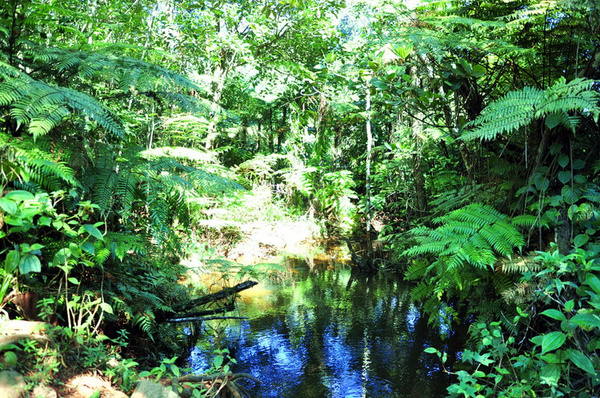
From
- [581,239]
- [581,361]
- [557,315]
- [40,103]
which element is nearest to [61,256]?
[40,103]

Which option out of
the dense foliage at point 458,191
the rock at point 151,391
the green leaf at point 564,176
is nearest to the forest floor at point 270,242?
the dense foliage at point 458,191

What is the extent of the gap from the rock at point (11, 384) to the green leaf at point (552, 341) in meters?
2.46

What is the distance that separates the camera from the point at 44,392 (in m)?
1.86

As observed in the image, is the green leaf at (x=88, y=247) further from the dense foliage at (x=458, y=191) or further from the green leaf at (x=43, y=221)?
the green leaf at (x=43, y=221)

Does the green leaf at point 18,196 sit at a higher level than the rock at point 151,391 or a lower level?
higher

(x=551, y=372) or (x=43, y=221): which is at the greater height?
(x=43, y=221)

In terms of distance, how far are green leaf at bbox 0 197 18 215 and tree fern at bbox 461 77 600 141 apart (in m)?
2.31

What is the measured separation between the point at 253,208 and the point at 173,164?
22.9 feet

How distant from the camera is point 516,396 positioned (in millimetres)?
1998

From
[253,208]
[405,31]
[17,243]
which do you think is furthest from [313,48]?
[17,243]

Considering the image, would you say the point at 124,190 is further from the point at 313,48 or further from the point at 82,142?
the point at 313,48

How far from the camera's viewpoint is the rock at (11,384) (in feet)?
5.68

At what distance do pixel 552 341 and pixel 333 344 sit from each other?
291 cm

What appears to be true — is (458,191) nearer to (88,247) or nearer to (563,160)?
(563,160)
